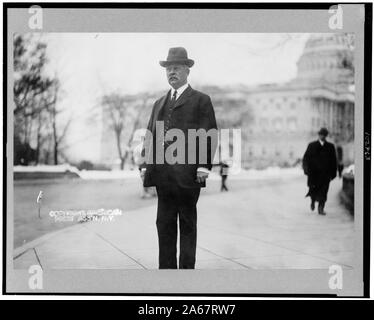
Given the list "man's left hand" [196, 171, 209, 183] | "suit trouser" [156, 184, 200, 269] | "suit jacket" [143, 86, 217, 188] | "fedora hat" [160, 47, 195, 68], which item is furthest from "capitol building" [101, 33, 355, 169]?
"suit trouser" [156, 184, 200, 269]

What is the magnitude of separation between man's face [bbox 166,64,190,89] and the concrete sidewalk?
1025mm

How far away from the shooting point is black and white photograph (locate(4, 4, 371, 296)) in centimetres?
576

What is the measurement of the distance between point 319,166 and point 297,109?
1.81ft

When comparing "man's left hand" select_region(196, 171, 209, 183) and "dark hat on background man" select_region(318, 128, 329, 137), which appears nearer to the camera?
"man's left hand" select_region(196, 171, 209, 183)

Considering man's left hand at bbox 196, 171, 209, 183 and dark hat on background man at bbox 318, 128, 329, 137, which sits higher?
dark hat on background man at bbox 318, 128, 329, 137

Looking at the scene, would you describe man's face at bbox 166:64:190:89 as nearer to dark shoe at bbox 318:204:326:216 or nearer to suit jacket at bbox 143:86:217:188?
suit jacket at bbox 143:86:217:188

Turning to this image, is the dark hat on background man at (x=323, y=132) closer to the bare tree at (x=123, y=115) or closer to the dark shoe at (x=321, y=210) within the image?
the dark shoe at (x=321, y=210)

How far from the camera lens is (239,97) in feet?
19.0

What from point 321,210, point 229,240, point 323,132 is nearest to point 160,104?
point 229,240

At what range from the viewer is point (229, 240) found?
229 inches

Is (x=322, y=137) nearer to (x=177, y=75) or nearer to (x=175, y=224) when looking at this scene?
(x=177, y=75)

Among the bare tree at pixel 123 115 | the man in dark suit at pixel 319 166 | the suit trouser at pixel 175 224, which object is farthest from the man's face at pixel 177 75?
the man in dark suit at pixel 319 166

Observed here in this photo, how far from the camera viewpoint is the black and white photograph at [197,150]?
5762 millimetres

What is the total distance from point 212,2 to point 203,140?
3.97 feet
